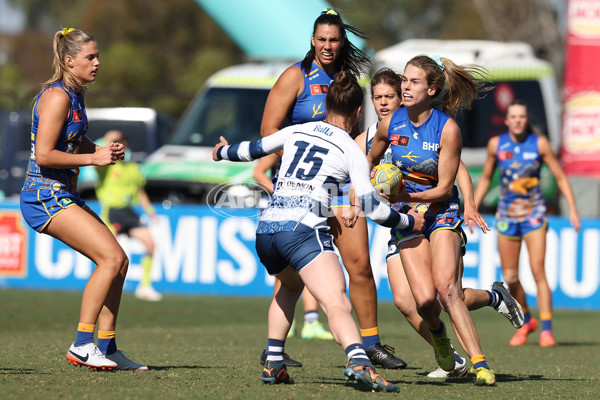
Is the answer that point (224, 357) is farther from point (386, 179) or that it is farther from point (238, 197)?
point (238, 197)

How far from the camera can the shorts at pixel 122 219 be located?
1391 centimetres

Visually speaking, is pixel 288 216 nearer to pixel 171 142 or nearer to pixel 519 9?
pixel 171 142

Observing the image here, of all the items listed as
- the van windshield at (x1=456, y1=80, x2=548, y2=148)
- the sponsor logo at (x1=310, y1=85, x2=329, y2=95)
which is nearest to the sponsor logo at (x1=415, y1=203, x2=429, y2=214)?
the sponsor logo at (x1=310, y1=85, x2=329, y2=95)

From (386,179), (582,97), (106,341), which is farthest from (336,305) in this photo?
(582,97)

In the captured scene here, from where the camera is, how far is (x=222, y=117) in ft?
56.1

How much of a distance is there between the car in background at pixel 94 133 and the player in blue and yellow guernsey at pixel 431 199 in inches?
567

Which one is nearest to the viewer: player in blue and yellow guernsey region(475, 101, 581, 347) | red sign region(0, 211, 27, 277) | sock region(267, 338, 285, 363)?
sock region(267, 338, 285, 363)

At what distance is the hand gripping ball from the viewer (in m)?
6.31

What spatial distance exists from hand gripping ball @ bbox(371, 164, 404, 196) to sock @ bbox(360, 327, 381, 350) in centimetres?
102

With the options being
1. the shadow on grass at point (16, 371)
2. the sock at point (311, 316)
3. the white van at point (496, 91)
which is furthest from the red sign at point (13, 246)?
the shadow on grass at point (16, 371)

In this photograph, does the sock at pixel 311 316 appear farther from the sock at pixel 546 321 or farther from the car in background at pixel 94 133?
the car in background at pixel 94 133

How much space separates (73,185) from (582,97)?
39.7ft

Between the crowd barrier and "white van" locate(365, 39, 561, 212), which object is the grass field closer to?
the crowd barrier

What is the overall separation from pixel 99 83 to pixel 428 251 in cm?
3576
